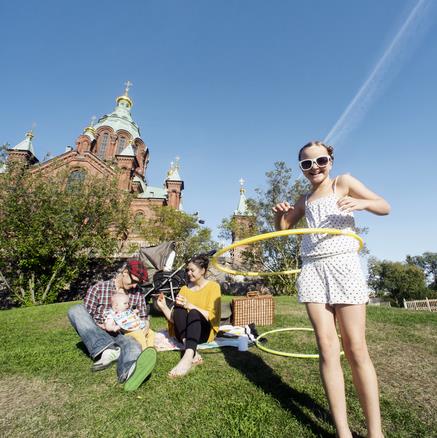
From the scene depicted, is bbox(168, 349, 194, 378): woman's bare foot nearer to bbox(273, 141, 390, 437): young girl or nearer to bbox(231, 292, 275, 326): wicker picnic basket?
bbox(273, 141, 390, 437): young girl

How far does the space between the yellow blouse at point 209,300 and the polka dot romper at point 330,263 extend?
2282 millimetres

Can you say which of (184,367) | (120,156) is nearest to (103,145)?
(120,156)

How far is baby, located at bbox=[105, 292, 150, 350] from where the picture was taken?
3699mm

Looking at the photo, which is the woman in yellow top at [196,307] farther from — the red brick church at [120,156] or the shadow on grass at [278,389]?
the red brick church at [120,156]

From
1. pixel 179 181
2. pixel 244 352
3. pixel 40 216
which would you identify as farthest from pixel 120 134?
pixel 244 352

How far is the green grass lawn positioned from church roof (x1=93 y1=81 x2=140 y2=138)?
44.2 metres

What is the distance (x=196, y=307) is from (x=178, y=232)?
21038 mm

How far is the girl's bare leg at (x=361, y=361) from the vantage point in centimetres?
170

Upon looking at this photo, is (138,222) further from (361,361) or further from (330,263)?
(361,361)

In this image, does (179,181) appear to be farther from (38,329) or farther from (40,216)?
(38,329)

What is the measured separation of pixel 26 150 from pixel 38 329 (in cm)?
3048

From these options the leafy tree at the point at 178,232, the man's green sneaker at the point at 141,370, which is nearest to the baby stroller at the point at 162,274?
the man's green sneaker at the point at 141,370

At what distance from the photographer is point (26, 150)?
2873 centimetres

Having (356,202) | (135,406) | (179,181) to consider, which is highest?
(179,181)
